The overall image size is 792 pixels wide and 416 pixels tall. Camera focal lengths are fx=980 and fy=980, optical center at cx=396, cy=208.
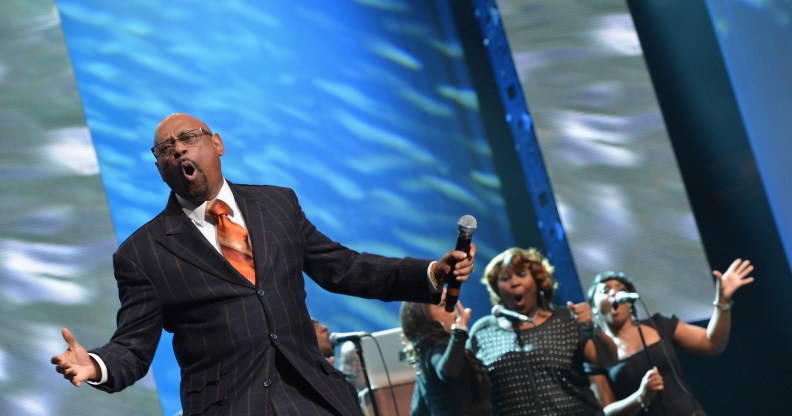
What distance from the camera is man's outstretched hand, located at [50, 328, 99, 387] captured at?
2.38m

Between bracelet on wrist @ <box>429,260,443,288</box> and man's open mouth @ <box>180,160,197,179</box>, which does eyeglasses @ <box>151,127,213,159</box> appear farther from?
bracelet on wrist @ <box>429,260,443,288</box>

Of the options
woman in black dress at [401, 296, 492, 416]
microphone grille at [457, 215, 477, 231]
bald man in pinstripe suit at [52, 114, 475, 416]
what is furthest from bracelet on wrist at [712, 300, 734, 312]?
microphone grille at [457, 215, 477, 231]

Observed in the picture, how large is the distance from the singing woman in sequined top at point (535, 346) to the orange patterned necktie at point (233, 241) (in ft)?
7.36

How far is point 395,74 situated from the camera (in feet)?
24.2

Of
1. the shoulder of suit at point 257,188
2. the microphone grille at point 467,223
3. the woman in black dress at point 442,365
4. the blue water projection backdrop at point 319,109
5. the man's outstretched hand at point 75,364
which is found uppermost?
the blue water projection backdrop at point 319,109

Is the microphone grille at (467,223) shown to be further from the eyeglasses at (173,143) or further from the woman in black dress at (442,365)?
the woman in black dress at (442,365)

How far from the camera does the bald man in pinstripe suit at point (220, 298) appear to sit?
8.26 feet

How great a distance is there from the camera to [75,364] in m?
2.40

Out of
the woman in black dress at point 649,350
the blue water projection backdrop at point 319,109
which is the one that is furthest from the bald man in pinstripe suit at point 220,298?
the blue water projection backdrop at point 319,109

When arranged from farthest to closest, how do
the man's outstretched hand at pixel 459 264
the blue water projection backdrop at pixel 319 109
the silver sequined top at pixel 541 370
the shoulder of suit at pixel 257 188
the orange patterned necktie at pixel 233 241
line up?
the blue water projection backdrop at pixel 319 109 → the silver sequined top at pixel 541 370 → the shoulder of suit at pixel 257 188 → the orange patterned necktie at pixel 233 241 → the man's outstretched hand at pixel 459 264

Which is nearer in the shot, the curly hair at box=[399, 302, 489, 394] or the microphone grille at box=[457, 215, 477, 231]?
the microphone grille at box=[457, 215, 477, 231]

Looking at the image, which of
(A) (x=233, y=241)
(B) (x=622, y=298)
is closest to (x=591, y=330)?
(B) (x=622, y=298)

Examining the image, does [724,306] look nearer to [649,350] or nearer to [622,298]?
[649,350]

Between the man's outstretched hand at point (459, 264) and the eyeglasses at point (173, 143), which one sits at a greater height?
the eyeglasses at point (173, 143)
